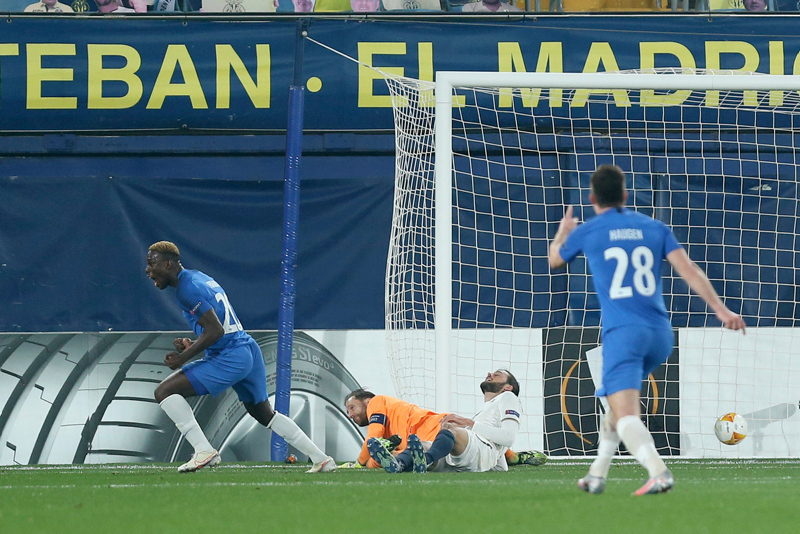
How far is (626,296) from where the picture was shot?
4.29 meters

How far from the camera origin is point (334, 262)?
10023 millimetres

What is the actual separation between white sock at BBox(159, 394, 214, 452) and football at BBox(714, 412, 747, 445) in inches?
170

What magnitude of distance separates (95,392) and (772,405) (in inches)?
244

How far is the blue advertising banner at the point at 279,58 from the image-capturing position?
9.99 m

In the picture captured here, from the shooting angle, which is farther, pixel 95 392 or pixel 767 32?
pixel 767 32

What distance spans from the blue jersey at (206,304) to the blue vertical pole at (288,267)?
A: 2041mm

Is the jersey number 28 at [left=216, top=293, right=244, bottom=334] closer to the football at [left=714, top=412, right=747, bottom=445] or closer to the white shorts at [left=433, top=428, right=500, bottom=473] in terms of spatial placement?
the white shorts at [left=433, top=428, right=500, bottom=473]

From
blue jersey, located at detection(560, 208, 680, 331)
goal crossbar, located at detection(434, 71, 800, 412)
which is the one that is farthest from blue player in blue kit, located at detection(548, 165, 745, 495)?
goal crossbar, located at detection(434, 71, 800, 412)

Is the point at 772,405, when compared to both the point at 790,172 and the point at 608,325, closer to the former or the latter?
the point at 790,172

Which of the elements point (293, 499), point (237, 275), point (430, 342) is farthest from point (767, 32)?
point (293, 499)

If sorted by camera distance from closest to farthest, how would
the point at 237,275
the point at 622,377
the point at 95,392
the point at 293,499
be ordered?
the point at 622,377 → the point at 293,499 → the point at 95,392 → the point at 237,275

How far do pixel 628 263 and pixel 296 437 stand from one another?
126 inches

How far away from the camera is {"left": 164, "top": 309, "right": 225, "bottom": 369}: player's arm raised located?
252 inches

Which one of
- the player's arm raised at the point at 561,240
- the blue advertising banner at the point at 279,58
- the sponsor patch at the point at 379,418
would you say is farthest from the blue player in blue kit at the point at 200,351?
the blue advertising banner at the point at 279,58
